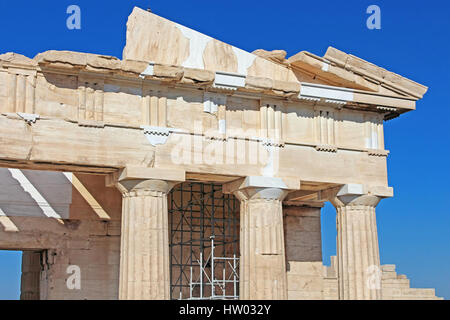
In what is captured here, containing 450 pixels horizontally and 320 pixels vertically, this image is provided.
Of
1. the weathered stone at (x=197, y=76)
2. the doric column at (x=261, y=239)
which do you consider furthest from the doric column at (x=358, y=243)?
the weathered stone at (x=197, y=76)

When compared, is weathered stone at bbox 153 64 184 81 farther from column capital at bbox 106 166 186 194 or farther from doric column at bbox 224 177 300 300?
doric column at bbox 224 177 300 300

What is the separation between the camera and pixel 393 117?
2425 cm

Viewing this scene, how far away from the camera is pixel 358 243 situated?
896 inches

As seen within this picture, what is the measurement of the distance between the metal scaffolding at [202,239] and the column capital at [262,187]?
2616mm

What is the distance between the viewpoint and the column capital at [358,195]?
22.7 metres

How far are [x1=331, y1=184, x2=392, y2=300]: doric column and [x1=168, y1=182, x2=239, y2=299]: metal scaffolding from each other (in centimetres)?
355

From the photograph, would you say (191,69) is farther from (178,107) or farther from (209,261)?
(209,261)

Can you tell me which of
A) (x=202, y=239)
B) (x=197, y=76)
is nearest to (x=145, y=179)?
(x=197, y=76)

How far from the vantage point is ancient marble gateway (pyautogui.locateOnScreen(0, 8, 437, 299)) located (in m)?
19.6

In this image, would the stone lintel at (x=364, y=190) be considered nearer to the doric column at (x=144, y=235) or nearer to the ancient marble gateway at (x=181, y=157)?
the ancient marble gateway at (x=181, y=157)

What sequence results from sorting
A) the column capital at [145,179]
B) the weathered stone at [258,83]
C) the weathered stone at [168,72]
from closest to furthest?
1. the column capital at [145,179]
2. the weathered stone at [168,72]
3. the weathered stone at [258,83]

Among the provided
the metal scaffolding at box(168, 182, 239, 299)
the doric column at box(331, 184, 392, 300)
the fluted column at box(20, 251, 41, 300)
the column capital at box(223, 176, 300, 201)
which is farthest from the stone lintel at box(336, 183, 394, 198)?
the fluted column at box(20, 251, 41, 300)

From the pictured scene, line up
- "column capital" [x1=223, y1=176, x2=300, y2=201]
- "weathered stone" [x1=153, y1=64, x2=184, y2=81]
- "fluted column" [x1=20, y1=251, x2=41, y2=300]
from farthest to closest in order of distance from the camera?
1. "fluted column" [x1=20, y1=251, x2=41, y2=300]
2. "column capital" [x1=223, y1=176, x2=300, y2=201]
3. "weathered stone" [x1=153, y1=64, x2=184, y2=81]
